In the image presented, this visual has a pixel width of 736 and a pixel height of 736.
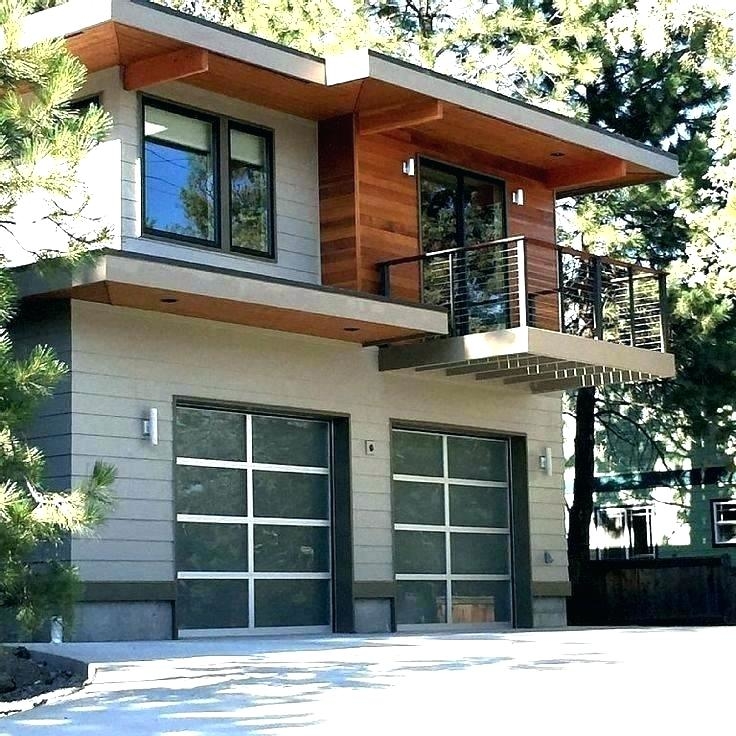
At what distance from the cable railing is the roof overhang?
2.80 ft

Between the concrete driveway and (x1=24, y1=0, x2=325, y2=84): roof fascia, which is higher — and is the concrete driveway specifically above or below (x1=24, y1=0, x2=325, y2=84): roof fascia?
below

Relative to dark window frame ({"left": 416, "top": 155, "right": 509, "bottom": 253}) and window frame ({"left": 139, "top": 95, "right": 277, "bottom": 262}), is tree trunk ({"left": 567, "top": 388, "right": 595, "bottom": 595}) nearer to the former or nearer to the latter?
dark window frame ({"left": 416, "top": 155, "right": 509, "bottom": 253})

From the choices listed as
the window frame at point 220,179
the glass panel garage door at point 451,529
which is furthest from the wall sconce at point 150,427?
the glass panel garage door at point 451,529

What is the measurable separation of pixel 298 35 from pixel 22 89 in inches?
473

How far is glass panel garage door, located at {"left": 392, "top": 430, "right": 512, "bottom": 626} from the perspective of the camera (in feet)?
59.8

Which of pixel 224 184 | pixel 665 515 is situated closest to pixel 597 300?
pixel 224 184

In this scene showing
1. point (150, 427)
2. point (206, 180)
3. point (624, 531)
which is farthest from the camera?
point (624, 531)

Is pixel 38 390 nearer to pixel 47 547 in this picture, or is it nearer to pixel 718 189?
pixel 47 547

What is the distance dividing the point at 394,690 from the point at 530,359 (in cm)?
850

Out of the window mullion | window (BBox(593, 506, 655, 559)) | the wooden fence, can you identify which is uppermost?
the window mullion

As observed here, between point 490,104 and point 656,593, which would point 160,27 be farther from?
point 656,593

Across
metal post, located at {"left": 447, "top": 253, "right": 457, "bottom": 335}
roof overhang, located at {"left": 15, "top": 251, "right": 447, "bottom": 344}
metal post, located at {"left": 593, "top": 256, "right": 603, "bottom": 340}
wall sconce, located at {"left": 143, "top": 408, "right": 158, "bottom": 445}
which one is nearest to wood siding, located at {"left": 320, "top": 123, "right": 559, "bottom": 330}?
metal post, located at {"left": 447, "top": 253, "right": 457, "bottom": 335}

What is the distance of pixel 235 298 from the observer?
1470 centimetres

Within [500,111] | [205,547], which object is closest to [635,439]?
[500,111]
